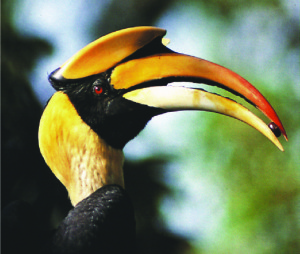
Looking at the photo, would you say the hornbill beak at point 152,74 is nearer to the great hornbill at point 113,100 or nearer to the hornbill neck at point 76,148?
the great hornbill at point 113,100

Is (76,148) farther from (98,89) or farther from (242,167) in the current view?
(242,167)

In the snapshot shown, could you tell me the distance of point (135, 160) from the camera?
9.50 ft

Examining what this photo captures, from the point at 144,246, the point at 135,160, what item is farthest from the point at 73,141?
the point at 144,246

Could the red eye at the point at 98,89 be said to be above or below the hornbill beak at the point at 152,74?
below

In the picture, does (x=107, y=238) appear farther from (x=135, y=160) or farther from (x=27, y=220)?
(x=135, y=160)

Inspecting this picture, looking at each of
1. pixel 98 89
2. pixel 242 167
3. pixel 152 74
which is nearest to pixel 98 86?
pixel 98 89

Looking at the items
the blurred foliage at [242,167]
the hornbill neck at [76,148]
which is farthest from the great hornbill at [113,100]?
the blurred foliage at [242,167]

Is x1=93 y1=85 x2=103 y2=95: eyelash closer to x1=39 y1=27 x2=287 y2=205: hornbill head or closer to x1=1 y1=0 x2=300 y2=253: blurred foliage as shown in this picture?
x1=39 y1=27 x2=287 y2=205: hornbill head

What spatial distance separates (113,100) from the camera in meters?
1.28

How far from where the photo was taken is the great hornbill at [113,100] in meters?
1.21

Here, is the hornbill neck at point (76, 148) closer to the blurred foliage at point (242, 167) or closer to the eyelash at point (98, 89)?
the eyelash at point (98, 89)

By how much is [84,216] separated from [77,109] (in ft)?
1.19

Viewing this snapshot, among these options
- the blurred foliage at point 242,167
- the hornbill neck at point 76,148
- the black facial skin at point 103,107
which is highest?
the black facial skin at point 103,107

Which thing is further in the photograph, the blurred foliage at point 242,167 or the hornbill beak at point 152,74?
the blurred foliage at point 242,167
